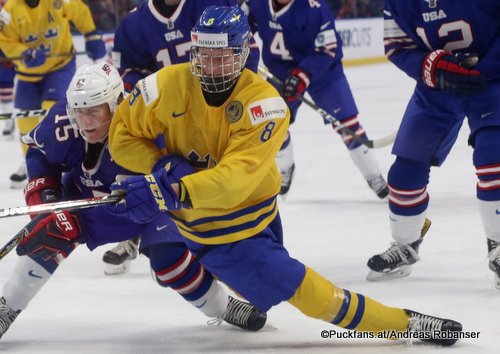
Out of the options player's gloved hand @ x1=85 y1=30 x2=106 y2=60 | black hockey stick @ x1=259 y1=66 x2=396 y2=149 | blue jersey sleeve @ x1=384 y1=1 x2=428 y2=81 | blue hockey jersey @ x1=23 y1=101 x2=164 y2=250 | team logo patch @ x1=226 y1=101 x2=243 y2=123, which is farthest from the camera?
player's gloved hand @ x1=85 y1=30 x2=106 y2=60

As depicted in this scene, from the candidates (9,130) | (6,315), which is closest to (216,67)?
(6,315)

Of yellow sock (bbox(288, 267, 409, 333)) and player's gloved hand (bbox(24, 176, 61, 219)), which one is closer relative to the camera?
yellow sock (bbox(288, 267, 409, 333))

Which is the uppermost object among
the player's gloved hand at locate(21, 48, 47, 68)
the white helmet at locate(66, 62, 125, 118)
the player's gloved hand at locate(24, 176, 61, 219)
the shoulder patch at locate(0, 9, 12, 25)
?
the white helmet at locate(66, 62, 125, 118)

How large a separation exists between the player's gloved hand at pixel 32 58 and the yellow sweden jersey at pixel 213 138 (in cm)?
315

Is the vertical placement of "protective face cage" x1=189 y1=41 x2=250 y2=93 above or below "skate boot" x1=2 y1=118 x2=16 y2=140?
above

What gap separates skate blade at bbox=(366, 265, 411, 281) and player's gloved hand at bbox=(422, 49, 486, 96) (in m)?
0.68

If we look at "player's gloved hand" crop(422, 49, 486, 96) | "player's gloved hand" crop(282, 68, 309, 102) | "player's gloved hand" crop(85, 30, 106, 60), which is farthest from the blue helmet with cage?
"player's gloved hand" crop(85, 30, 106, 60)

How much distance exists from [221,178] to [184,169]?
14 centimetres

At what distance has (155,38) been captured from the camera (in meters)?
3.94

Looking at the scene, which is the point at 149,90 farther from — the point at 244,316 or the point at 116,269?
the point at 116,269

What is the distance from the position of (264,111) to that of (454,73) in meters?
0.84

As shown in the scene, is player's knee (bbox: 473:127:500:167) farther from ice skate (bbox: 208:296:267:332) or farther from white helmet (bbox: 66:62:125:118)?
white helmet (bbox: 66:62:125:118)

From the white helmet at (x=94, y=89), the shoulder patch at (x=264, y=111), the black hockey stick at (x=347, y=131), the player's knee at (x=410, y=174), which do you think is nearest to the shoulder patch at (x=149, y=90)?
the shoulder patch at (x=264, y=111)

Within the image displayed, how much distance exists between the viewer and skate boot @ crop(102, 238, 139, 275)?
11.5 feet
